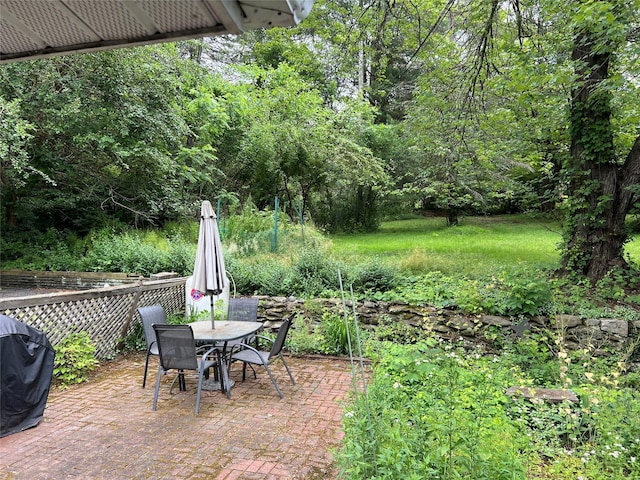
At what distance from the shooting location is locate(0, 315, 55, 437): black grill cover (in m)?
3.12

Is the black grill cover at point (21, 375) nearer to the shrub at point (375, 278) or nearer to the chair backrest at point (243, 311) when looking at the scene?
the chair backrest at point (243, 311)

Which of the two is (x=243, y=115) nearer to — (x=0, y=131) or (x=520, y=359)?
(x=0, y=131)

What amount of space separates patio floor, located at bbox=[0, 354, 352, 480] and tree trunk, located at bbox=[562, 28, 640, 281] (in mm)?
4324

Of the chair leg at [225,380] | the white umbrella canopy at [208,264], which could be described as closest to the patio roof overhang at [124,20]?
the white umbrella canopy at [208,264]

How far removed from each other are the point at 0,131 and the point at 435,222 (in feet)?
49.2

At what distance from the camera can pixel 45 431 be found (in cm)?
326

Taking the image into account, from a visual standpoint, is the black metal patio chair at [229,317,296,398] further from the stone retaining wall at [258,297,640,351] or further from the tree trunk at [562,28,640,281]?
the tree trunk at [562,28,640,281]

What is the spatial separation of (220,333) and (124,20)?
338 cm

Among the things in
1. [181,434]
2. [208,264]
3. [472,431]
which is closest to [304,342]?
[208,264]

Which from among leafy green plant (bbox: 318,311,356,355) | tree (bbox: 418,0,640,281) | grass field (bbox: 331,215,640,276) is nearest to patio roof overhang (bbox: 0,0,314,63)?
leafy green plant (bbox: 318,311,356,355)

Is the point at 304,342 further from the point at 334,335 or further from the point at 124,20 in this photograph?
the point at 124,20

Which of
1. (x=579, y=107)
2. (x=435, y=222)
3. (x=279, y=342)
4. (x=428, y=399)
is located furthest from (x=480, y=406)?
(x=435, y=222)

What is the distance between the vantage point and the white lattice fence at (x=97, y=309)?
4.29m

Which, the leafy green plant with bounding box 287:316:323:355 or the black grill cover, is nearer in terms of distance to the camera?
the black grill cover
